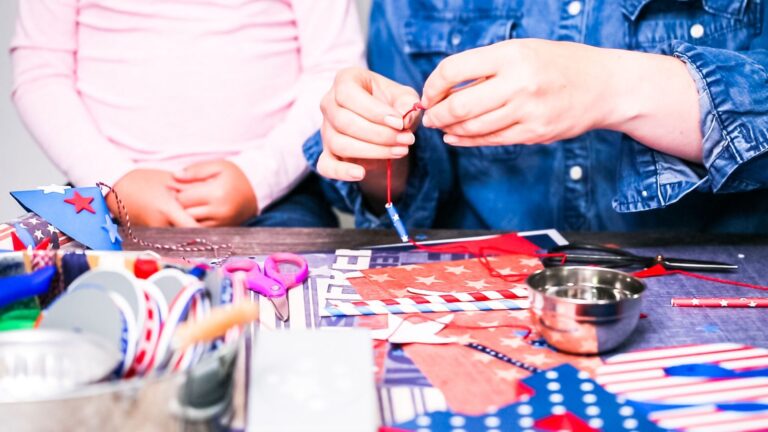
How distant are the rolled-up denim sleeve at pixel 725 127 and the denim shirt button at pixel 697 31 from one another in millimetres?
159

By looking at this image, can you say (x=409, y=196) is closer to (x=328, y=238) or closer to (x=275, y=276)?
(x=328, y=238)

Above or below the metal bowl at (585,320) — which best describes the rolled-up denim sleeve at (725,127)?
above

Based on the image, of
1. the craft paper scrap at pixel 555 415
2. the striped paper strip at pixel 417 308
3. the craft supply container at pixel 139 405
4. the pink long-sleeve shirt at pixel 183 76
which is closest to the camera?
the craft supply container at pixel 139 405

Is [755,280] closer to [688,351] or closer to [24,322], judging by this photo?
[688,351]

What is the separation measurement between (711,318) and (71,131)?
112 centimetres

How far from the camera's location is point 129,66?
1474 millimetres

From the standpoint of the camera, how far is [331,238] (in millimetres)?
1055

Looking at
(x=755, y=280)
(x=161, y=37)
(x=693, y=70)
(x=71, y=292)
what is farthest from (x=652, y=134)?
(x=161, y=37)

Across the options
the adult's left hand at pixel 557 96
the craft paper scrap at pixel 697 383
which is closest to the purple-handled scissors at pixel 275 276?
the adult's left hand at pixel 557 96

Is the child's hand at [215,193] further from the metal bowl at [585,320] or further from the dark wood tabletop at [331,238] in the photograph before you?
the metal bowl at [585,320]

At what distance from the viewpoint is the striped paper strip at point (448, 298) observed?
82cm

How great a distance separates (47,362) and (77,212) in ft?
1.35

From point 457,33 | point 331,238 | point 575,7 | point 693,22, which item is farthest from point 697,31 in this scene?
point 331,238

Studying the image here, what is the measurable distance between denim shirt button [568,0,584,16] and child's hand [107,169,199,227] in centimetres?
68
